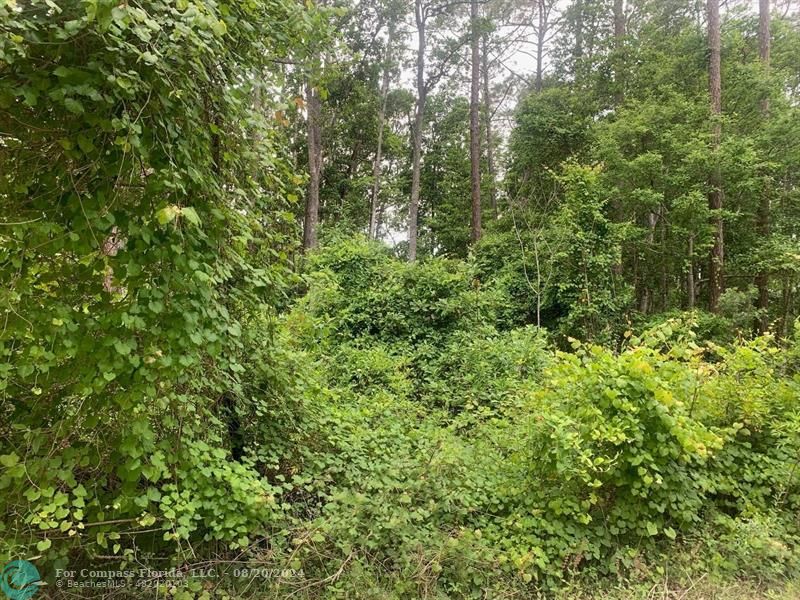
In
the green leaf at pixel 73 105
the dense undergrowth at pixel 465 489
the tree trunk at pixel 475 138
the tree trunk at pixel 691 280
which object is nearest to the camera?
the green leaf at pixel 73 105

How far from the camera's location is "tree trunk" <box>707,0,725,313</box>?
907cm

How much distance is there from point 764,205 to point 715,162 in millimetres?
1762

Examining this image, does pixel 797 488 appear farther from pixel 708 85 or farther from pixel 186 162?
pixel 708 85

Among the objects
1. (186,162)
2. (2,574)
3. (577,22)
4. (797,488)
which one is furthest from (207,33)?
(577,22)

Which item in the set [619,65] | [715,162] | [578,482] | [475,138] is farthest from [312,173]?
[578,482]

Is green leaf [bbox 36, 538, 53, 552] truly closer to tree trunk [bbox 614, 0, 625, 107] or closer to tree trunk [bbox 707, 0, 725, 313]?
tree trunk [bbox 707, 0, 725, 313]

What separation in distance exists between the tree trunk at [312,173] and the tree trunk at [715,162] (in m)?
9.81

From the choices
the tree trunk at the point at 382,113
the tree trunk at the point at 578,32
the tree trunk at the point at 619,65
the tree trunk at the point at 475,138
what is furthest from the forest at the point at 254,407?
the tree trunk at the point at 578,32

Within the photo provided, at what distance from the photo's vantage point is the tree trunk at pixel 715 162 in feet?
29.8

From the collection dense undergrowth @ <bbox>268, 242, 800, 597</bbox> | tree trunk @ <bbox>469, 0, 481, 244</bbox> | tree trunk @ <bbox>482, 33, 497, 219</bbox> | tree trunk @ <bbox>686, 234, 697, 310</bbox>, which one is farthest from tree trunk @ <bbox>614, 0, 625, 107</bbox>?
dense undergrowth @ <bbox>268, 242, 800, 597</bbox>

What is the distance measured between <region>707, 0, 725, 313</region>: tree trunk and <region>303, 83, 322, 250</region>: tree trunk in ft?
32.2

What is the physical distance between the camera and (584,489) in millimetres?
3061

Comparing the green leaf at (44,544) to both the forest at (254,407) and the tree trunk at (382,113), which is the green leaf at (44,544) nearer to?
the forest at (254,407)

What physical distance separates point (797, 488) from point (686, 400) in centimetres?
111
